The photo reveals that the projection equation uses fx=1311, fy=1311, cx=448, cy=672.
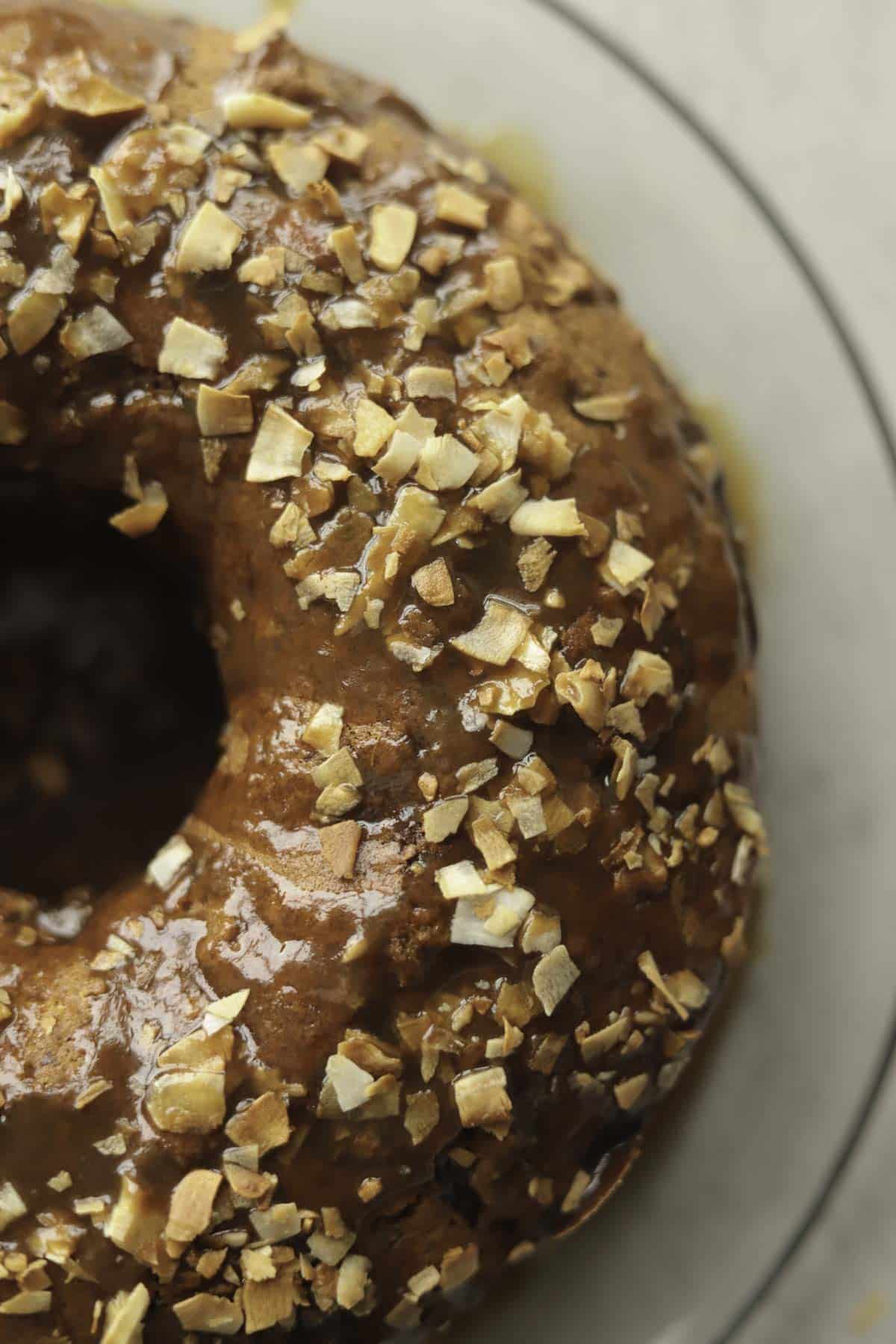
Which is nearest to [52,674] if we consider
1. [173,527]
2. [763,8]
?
[173,527]

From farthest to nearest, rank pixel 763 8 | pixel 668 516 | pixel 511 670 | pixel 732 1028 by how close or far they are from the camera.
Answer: pixel 763 8
pixel 732 1028
pixel 668 516
pixel 511 670

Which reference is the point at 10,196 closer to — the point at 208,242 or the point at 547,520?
the point at 208,242

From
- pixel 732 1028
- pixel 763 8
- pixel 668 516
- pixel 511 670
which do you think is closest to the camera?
pixel 511 670

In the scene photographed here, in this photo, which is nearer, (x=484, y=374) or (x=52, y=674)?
(x=484, y=374)

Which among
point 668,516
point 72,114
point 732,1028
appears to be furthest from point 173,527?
point 732,1028

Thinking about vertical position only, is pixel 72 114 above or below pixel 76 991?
above

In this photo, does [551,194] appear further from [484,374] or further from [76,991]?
[76,991]

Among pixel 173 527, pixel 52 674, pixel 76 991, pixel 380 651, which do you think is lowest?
pixel 52 674

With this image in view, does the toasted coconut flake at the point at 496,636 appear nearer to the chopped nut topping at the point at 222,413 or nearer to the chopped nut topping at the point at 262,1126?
the chopped nut topping at the point at 222,413
